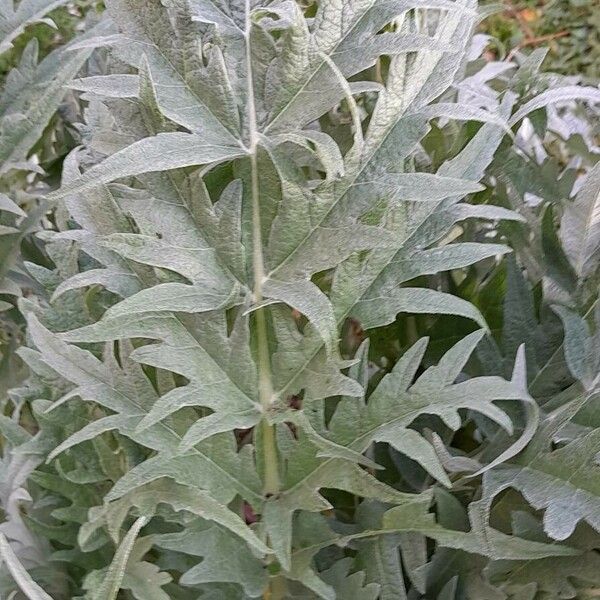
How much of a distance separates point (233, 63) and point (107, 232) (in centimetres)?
10

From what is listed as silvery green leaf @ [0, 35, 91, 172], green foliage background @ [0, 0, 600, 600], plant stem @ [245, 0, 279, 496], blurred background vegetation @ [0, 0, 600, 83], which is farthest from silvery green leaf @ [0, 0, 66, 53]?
blurred background vegetation @ [0, 0, 600, 83]

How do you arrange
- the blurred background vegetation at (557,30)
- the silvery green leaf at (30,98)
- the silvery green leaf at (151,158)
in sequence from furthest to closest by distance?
the blurred background vegetation at (557,30)
the silvery green leaf at (30,98)
the silvery green leaf at (151,158)

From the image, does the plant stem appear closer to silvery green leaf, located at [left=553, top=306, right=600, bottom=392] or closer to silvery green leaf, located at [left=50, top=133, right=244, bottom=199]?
silvery green leaf, located at [left=50, top=133, right=244, bottom=199]

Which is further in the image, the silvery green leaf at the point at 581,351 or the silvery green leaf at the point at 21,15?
the silvery green leaf at the point at 21,15

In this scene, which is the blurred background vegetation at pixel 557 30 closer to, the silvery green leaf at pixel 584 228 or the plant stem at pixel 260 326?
the silvery green leaf at pixel 584 228

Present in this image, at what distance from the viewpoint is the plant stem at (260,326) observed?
13.8 inches

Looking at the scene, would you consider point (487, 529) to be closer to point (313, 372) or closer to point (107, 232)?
point (313, 372)

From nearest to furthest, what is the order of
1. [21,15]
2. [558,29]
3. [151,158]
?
[151,158], [21,15], [558,29]

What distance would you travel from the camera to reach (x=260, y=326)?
38 centimetres

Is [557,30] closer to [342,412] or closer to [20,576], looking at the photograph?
[342,412]

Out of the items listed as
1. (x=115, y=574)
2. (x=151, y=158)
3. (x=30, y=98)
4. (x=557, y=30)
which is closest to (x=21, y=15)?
(x=30, y=98)

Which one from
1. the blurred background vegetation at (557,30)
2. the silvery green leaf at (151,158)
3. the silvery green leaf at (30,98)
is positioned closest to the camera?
the silvery green leaf at (151,158)

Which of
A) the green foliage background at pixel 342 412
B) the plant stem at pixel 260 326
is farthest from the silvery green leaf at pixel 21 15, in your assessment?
the plant stem at pixel 260 326

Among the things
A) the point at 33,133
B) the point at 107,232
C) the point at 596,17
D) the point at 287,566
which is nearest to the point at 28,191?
the point at 33,133
